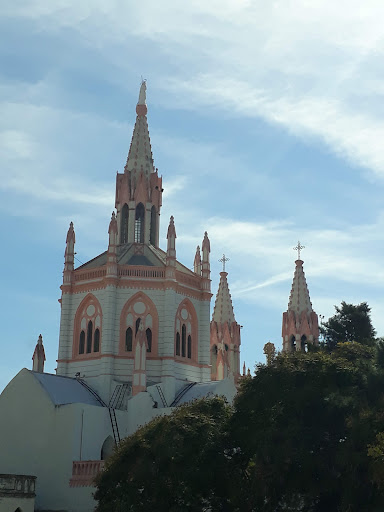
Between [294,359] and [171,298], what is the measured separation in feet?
49.9

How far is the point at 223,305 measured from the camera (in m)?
53.6

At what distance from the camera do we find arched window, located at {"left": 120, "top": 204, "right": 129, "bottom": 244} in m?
46.8

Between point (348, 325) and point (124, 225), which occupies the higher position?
point (124, 225)

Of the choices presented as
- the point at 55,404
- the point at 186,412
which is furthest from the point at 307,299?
the point at 186,412

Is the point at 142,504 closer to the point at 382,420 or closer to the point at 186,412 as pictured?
the point at 186,412

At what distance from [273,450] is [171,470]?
364 centimetres

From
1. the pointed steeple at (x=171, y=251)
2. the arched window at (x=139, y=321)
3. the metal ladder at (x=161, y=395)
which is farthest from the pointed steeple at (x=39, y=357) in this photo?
the pointed steeple at (x=171, y=251)

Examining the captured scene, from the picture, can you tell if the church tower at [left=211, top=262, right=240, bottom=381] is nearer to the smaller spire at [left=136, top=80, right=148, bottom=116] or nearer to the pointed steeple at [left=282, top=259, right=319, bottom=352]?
the pointed steeple at [left=282, top=259, right=319, bottom=352]

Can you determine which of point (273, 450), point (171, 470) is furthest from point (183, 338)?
point (273, 450)

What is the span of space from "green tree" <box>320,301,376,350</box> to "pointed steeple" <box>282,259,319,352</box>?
3.81m

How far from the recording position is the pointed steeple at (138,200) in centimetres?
4669

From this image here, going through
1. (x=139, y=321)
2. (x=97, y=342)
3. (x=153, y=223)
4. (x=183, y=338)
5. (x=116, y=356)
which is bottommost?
(x=116, y=356)

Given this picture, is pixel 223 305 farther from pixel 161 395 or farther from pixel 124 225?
pixel 161 395

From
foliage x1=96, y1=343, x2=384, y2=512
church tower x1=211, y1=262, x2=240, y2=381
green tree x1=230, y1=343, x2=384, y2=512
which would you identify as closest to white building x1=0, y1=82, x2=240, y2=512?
church tower x1=211, y1=262, x2=240, y2=381
